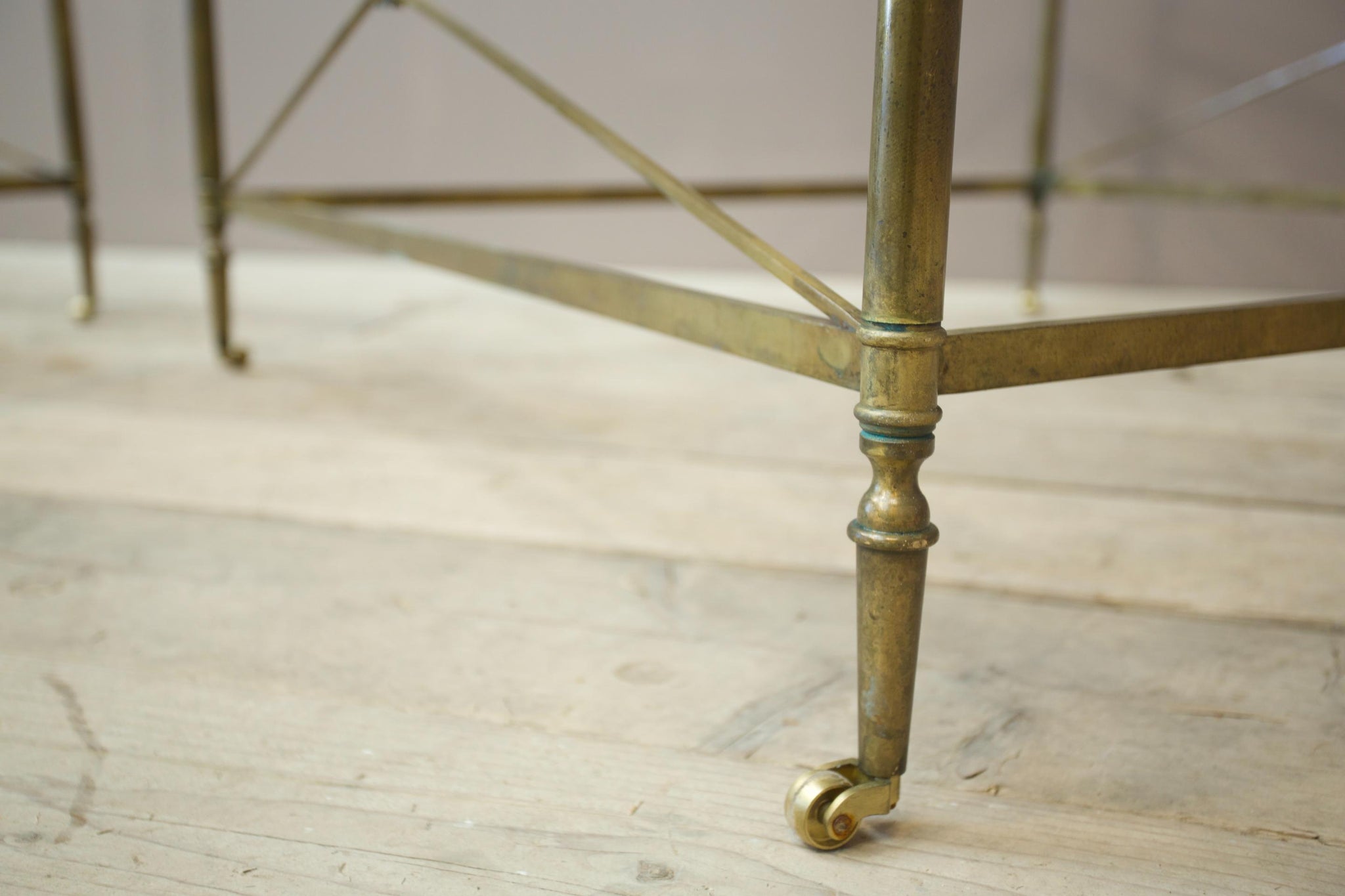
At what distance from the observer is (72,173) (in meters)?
1.93

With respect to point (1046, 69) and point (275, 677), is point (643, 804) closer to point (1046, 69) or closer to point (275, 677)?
point (275, 677)

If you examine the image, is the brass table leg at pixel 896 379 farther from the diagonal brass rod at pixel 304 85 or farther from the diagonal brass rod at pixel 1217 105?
the diagonal brass rod at pixel 1217 105

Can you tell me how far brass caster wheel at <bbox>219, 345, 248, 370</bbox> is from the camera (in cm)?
160

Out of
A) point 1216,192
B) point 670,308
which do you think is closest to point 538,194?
point 670,308

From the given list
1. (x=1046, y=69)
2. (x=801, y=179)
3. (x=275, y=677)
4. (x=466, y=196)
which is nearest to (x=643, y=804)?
(x=275, y=677)

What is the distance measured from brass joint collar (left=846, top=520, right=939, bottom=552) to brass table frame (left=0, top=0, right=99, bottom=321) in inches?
68.4

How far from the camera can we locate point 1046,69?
1950 mm

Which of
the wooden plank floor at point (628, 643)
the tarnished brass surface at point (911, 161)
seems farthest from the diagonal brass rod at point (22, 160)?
the tarnished brass surface at point (911, 161)

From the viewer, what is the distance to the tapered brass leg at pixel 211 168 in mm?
1505

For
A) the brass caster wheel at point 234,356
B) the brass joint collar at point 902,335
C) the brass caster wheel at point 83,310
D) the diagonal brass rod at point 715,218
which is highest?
the diagonal brass rod at point 715,218

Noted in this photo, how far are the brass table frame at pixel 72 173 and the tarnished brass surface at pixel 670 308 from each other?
1042mm

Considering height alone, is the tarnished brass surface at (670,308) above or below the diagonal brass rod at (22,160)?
above

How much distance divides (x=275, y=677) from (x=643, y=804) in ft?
0.88

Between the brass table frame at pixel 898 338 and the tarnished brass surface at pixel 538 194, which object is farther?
the tarnished brass surface at pixel 538 194
